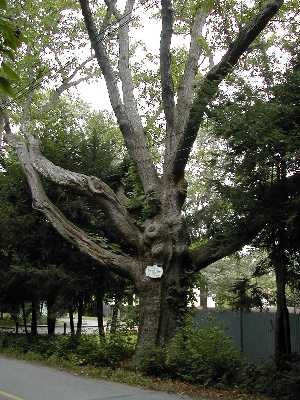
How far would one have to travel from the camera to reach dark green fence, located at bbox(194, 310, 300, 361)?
15.7m

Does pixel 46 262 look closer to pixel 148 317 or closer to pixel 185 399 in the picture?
pixel 148 317

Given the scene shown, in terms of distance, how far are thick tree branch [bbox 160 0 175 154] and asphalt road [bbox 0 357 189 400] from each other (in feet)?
23.8

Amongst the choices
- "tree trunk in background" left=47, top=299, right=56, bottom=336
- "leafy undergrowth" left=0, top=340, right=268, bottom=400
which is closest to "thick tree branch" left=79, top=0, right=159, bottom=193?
"leafy undergrowth" left=0, top=340, right=268, bottom=400

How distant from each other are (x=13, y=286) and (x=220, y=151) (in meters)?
9.51

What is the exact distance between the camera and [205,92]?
1309 cm

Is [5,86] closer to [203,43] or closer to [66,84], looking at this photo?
[203,43]

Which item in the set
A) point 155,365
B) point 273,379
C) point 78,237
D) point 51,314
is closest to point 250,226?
point 273,379

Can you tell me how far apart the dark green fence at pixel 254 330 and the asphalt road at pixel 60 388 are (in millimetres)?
5203

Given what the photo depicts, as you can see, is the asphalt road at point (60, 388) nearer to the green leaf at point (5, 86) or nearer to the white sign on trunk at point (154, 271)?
the white sign on trunk at point (154, 271)

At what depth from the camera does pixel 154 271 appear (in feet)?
45.6

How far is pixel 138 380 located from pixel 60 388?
5.96 ft

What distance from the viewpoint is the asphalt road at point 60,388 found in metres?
9.76

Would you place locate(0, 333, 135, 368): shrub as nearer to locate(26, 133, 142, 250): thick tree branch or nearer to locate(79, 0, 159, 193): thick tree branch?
locate(26, 133, 142, 250): thick tree branch

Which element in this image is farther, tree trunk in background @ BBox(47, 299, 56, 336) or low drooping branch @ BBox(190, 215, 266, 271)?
tree trunk in background @ BBox(47, 299, 56, 336)
